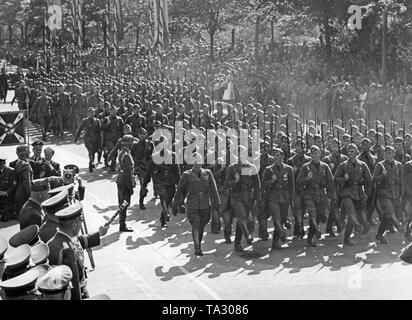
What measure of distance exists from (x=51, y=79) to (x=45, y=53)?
941cm

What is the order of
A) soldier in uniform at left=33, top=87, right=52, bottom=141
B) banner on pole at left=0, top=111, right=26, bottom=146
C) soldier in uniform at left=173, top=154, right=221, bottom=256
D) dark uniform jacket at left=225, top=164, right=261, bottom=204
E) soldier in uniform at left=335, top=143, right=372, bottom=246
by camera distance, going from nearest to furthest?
soldier in uniform at left=173, top=154, right=221, bottom=256 < dark uniform jacket at left=225, top=164, right=261, bottom=204 < soldier in uniform at left=335, top=143, right=372, bottom=246 < banner on pole at left=0, top=111, right=26, bottom=146 < soldier in uniform at left=33, top=87, right=52, bottom=141

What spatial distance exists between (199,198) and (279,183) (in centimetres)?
152

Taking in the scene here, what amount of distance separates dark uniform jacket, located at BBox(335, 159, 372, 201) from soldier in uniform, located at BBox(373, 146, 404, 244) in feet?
0.62

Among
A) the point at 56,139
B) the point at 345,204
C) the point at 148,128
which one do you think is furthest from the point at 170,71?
the point at 345,204

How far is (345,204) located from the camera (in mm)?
14617

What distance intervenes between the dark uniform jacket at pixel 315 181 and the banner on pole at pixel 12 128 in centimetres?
506

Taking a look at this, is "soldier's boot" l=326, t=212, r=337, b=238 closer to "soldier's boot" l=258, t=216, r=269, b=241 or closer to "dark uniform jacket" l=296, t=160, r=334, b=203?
"dark uniform jacket" l=296, t=160, r=334, b=203

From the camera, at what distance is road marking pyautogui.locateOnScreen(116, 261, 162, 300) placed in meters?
11.6

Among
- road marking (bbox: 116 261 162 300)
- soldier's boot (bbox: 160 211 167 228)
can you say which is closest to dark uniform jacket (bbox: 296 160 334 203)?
soldier's boot (bbox: 160 211 167 228)

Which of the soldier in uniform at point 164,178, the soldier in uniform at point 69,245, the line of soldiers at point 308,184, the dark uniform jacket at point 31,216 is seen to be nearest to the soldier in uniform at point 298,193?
the line of soldiers at point 308,184

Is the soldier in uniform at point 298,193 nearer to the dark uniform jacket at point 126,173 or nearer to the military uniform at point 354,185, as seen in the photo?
the military uniform at point 354,185

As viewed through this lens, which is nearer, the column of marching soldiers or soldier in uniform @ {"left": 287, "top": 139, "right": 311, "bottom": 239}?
the column of marching soldiers

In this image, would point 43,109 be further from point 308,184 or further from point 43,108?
point 308,184

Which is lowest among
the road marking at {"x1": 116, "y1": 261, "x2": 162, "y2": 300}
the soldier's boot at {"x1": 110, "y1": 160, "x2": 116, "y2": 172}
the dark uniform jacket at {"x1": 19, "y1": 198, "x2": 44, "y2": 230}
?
the soldier's boot at {"x1": 110, "y1": 160, "x2": 116, "y2": 172}
